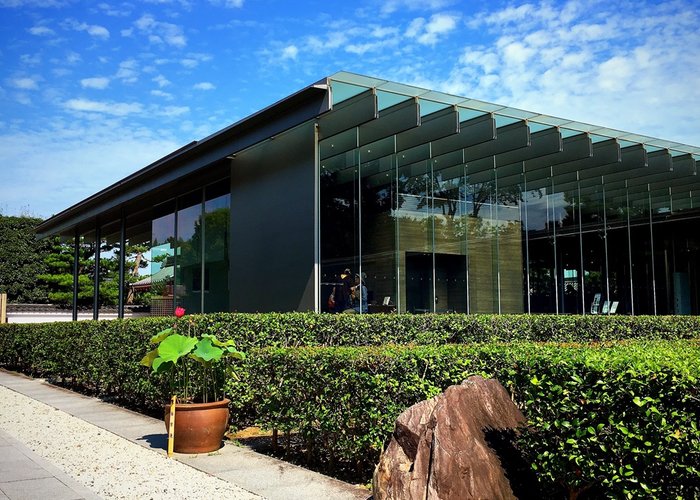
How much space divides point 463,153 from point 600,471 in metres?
13.7

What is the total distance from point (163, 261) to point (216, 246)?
3.73m

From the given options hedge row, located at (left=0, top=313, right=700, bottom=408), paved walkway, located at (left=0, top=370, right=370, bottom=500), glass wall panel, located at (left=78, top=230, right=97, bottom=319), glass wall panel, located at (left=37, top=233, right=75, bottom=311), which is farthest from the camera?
glass wall panel, located at (left=37, top=233, right=75, bottom=311)

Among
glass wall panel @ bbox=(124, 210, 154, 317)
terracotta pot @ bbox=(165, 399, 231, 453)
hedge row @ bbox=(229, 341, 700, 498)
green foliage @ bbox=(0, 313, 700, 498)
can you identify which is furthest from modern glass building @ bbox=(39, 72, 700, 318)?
hedge row @ bbox=(229, 341, 700, 498)

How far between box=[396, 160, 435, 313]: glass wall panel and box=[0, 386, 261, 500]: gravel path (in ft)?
28.3

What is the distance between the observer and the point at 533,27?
39.7ft

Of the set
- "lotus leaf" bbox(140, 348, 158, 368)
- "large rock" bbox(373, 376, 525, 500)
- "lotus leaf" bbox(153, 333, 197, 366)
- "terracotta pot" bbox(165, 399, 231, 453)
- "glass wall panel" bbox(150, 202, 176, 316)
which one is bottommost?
"terracotta pot" bbox(165, 399, 231, 453)

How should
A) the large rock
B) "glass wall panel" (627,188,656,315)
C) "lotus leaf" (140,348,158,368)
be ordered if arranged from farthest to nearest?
"glass wall panel" (627,188,656,315)
"lotus leaf" (140,348,158,368)
the large rock

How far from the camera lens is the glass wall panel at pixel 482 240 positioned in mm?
17578

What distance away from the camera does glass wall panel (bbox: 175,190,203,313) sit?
18.9 m

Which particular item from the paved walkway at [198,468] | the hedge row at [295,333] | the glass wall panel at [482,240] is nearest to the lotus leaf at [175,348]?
the paved walkway at [198,468]

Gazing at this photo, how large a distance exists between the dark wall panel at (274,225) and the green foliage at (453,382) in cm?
446

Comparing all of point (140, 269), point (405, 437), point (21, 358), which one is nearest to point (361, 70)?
point (405, 437)

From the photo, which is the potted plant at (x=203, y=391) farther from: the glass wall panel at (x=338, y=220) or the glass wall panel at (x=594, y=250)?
the glass wall panel at (x=594, y=250)

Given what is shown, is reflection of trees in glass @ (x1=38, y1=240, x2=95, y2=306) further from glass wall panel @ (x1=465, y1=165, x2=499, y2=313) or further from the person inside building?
the person inside building
